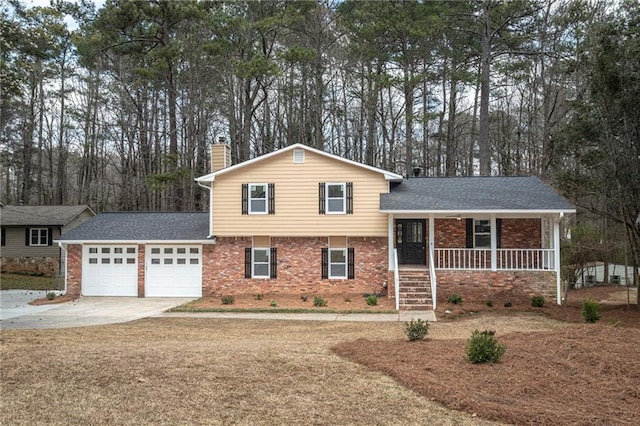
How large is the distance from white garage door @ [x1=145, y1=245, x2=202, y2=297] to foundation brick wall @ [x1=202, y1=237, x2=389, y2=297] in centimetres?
36

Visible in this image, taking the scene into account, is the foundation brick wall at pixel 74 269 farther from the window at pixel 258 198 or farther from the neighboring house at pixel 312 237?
the window at pixel 258 198

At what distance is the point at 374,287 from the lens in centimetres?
1881

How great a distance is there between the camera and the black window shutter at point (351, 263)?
1902 cm

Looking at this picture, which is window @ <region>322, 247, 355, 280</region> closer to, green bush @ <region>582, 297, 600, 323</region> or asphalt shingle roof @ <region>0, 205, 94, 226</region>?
green bush @ <region>582, 297, 600, 323</region>

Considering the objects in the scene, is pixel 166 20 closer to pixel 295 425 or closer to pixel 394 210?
pixel 394 210

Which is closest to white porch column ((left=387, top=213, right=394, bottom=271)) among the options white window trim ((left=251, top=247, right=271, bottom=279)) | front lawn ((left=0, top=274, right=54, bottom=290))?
white window trim ((left=251, top=247, right=271, bottom=279))

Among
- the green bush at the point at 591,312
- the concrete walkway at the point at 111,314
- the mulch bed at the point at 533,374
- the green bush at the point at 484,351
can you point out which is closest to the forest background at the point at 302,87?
the green bush at the point at 591,312

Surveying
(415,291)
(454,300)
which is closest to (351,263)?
(415,291)

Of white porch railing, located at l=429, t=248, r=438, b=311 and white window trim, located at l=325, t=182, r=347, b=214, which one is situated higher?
white window trim, located at l=325, t=182, r=347, b=214

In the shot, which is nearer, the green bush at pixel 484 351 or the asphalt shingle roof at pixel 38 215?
the green bush at pixel 484 351

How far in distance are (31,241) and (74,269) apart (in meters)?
12.5

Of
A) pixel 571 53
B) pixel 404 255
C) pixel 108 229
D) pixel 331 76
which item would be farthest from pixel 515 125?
pixel 108 229

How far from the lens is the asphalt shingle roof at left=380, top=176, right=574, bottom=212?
686 inches

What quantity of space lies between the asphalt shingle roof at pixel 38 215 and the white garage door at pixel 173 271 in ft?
40.3
